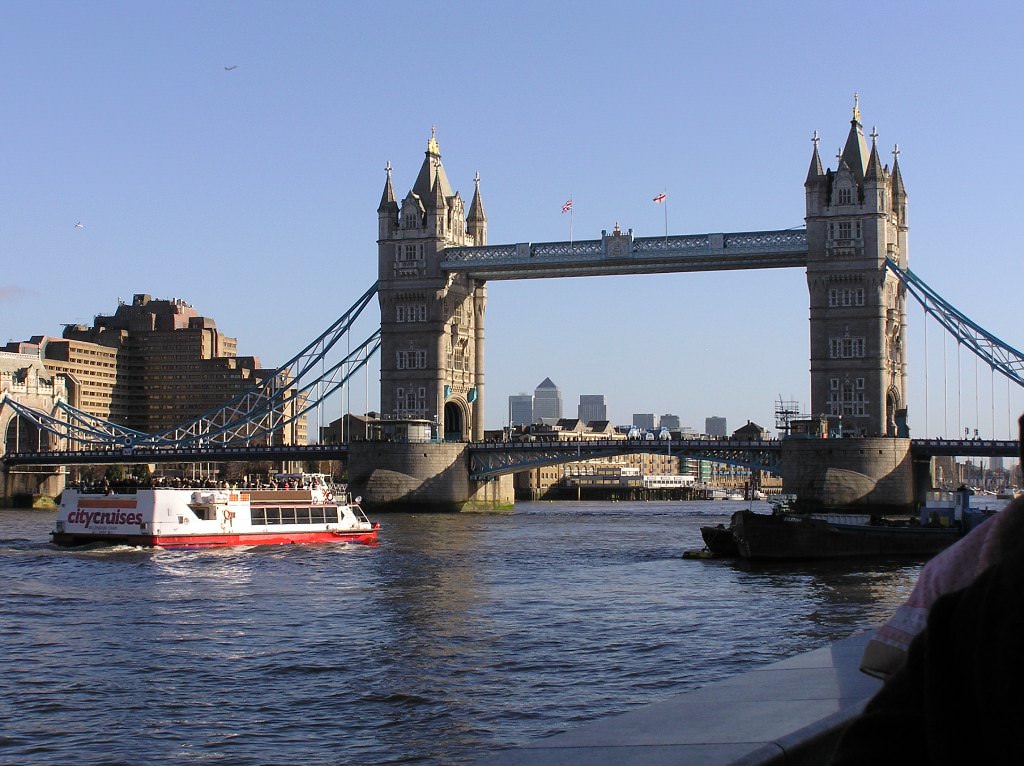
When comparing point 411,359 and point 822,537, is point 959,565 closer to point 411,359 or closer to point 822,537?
point 822,537

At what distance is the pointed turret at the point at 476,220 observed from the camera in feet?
334

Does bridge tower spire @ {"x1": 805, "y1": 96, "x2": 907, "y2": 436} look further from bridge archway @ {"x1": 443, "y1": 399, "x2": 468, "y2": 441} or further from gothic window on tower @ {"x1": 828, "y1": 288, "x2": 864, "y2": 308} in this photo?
bridge archway @ {"x1": 443, "y1": 399, "x2": 468, "y2": 441}

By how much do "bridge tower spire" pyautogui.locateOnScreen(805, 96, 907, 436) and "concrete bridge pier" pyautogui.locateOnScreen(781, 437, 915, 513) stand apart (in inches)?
169

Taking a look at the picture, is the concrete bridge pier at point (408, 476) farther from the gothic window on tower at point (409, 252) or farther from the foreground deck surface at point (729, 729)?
the foreground deck surface at point (729, 729)

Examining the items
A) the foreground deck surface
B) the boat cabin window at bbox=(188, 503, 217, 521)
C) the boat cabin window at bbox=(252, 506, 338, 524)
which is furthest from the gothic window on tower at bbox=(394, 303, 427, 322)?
the foreground deck surface

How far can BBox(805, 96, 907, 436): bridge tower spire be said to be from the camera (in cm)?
8431

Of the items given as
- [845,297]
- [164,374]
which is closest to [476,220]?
[845,297]

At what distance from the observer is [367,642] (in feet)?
82.7

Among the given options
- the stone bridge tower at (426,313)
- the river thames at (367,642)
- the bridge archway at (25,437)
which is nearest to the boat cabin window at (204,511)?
the river thames at (367,642)

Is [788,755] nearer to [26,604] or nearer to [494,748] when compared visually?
[494,748]

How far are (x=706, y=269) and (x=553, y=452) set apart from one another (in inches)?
598

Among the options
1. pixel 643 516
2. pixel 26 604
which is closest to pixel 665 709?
pixel 26 604

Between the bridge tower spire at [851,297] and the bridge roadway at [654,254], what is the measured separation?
1.98 metres

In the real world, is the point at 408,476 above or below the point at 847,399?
below
